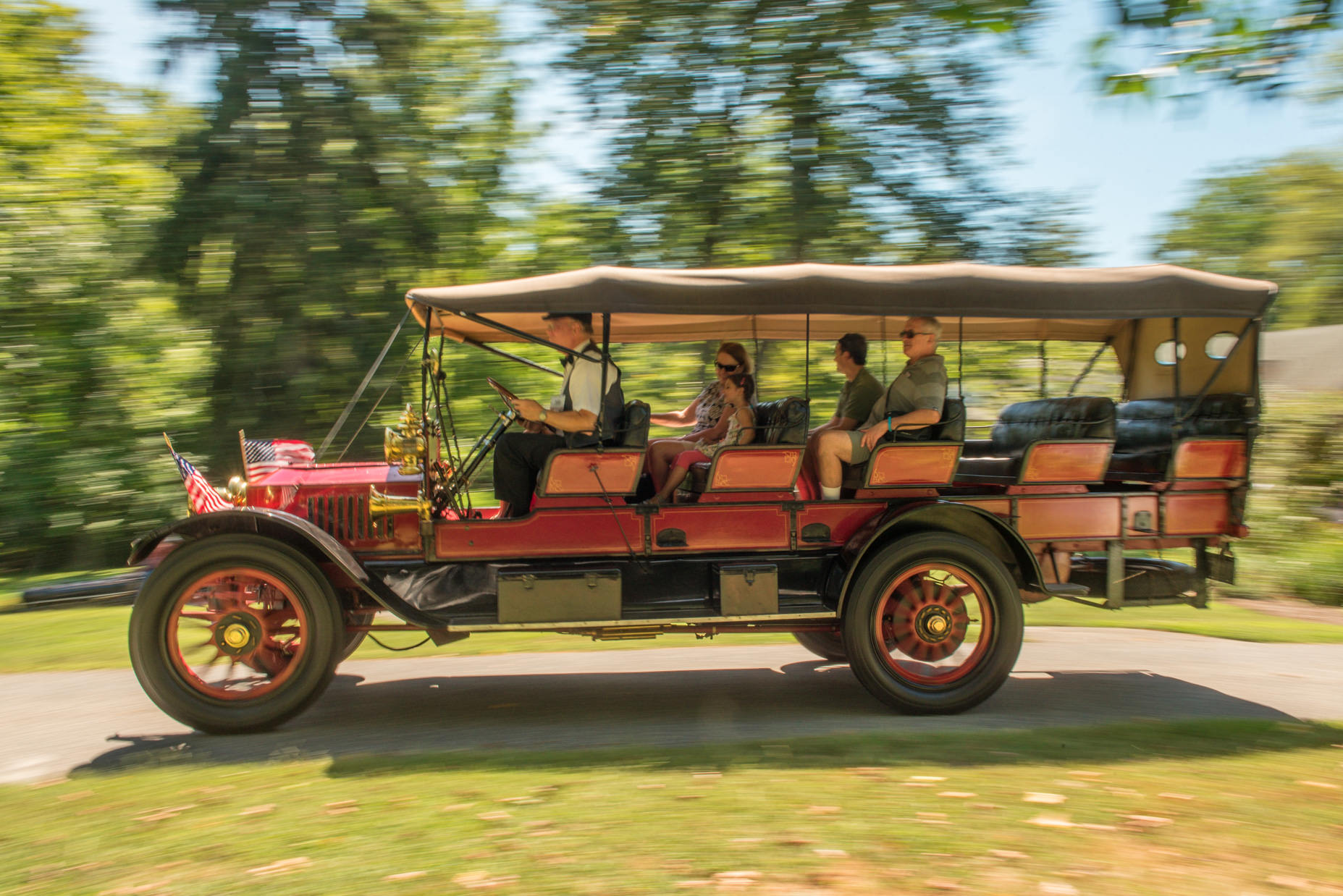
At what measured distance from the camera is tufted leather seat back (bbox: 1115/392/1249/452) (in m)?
5.23

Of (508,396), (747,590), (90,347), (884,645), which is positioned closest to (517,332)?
(508,396)

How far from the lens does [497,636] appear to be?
6.67 meters

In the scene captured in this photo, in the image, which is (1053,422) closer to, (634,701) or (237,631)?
(634,701)

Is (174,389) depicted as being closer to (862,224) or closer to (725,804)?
(862,224)

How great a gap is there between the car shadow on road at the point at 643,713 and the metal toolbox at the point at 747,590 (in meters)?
0.52

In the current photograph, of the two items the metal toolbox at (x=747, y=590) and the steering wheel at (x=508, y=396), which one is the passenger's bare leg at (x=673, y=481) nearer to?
the metal toolbox at (x=747, y=590)

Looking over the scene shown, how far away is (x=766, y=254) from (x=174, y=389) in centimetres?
619

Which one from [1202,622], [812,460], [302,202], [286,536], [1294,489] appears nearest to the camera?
[286,536]

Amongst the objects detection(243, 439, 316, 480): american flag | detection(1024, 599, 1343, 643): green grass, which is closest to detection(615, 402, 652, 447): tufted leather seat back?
detection(243, 439, 316, 480): american flag

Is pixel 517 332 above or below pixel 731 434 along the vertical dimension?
above

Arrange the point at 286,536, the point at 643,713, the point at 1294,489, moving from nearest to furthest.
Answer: the point at 286,536 < the point at 643,713 < the point at 1294,489

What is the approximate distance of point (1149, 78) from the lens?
509cm

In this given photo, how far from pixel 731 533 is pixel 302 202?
7.05 metres

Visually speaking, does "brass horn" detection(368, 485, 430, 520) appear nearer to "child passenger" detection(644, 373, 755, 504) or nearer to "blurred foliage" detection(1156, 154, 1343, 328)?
"child passenger" detection(644, 373, 755, 504)
